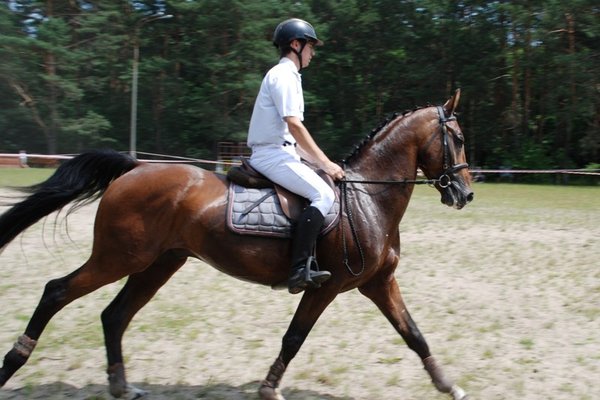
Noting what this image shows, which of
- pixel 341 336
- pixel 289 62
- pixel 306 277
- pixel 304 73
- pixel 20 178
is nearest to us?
pixel 306 277

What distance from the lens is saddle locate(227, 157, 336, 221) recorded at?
466cm

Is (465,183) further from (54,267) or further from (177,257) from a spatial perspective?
(54,267)

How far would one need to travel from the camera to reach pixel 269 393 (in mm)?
4609

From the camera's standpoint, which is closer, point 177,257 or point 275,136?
point 275,136

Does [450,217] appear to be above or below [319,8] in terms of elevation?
below

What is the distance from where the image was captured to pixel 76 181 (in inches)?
200

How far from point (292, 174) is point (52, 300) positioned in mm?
2011

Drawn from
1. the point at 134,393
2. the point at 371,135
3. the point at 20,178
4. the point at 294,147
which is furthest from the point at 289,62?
the point at 20,178

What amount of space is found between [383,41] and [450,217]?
33.4 metres

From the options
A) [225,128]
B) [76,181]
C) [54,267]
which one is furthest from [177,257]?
[225,128]

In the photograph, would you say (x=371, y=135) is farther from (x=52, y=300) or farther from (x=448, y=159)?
(x=52, y=300)

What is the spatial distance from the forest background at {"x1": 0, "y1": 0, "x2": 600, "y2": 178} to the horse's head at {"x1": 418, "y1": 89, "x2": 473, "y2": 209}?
35.1 meters

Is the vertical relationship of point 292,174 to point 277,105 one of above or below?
below

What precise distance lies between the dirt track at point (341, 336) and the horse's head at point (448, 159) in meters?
1.53
